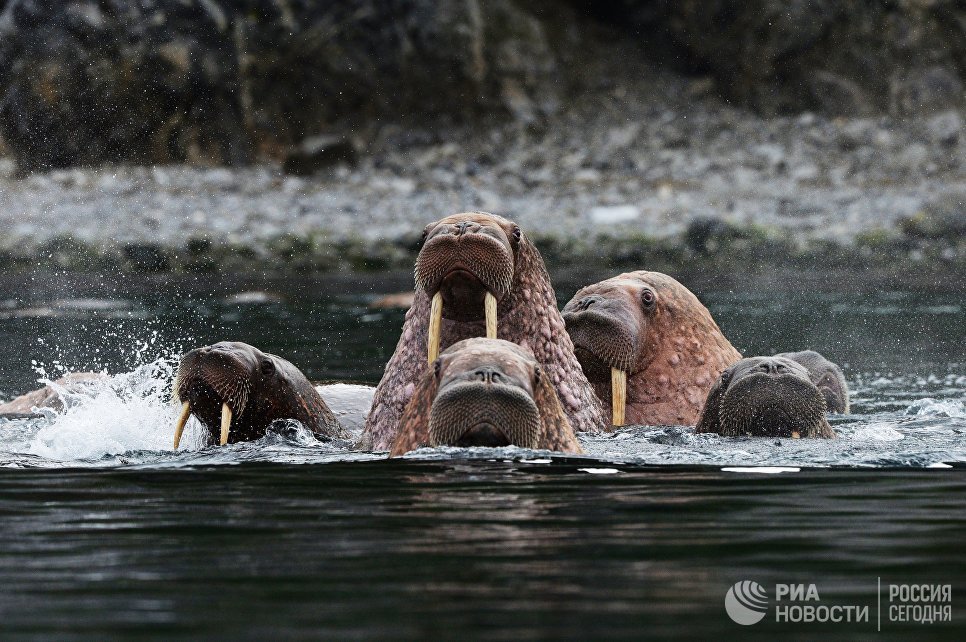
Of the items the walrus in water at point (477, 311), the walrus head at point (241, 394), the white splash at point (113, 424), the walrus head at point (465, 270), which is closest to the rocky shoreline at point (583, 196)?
the white splash at point (113, 424)

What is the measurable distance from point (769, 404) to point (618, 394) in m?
1.06

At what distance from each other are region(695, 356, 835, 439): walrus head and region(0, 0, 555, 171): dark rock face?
27.3 metres

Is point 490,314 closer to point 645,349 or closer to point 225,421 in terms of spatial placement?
point 225,421

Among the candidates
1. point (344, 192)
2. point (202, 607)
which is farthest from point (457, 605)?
point (344, 192)

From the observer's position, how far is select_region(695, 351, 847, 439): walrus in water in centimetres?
809

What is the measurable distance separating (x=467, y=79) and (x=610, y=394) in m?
28.1

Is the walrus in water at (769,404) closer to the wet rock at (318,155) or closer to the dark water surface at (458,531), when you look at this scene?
the dark water surface at (458,531)

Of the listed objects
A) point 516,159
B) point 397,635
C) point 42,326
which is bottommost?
point 397,635

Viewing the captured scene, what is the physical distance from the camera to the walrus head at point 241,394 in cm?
829

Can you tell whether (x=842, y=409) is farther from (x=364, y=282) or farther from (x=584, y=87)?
(x=584, y=87)

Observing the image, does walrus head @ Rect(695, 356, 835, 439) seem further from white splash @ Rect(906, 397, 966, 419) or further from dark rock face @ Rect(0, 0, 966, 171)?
dark rock face @ Rect(0, 0, 966, 171)

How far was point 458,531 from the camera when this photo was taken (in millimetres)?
5539

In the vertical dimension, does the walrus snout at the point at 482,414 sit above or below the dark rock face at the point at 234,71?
below

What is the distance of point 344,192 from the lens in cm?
3225
